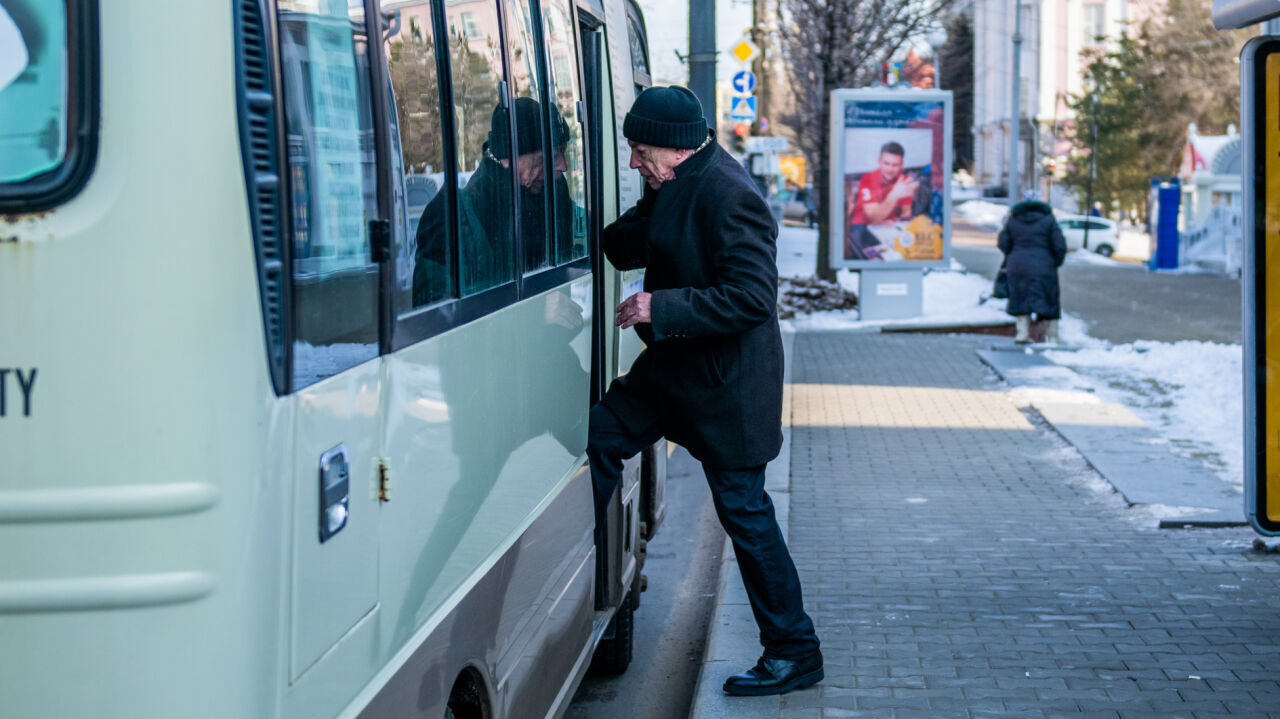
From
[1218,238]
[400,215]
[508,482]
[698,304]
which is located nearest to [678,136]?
[698,304]

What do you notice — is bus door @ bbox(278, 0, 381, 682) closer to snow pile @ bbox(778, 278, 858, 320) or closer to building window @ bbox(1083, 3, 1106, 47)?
snow pile @ bbox(778, 278, 858, 320)

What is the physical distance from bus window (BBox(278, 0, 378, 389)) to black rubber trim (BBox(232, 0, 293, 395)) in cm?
4

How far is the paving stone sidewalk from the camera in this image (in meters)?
4.62

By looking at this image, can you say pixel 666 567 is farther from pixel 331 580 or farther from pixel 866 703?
pixel 331 580

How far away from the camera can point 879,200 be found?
61.5 feet

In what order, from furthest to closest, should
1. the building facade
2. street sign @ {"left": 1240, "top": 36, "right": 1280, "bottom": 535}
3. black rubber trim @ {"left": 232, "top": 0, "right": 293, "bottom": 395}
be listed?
the building facade
street sign @ {"left": 1240, "top": 36, "right": 1280, "bottom": 535}
black rubber trim @ {"left": 232, "top": 0, "right": 293, "bottom": 395}

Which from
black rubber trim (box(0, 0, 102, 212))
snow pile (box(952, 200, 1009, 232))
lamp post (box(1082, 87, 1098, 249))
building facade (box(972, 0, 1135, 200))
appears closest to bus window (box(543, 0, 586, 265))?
black rubber trim (box(0, 0, 102, 212))

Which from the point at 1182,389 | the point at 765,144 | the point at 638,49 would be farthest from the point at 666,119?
the point at 765,144

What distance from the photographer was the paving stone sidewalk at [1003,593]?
15.2 feet

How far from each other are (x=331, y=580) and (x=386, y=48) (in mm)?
914

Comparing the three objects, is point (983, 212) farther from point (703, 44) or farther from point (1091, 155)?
point (703, 44)

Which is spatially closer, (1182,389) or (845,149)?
(1182,389)

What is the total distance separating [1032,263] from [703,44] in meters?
6.35

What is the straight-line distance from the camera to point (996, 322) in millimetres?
18141
